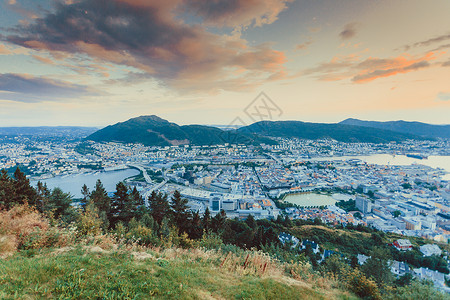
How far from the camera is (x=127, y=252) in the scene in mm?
3115

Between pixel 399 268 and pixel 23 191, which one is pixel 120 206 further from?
pixel 399 268

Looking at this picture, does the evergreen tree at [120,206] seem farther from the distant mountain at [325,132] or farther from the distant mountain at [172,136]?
the distant mountain at [325,132]

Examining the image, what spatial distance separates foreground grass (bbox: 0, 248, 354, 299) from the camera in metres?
1.98

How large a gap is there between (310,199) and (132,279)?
27.9m

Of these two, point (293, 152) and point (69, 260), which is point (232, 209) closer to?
point (69, 260)

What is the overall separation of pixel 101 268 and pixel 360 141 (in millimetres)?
98467

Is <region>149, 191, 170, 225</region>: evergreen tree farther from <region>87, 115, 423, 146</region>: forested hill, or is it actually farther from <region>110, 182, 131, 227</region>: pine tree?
<region>87, 115, 423, 146</region>: forested hill

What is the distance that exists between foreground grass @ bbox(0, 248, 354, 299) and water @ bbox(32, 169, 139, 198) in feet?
89.3

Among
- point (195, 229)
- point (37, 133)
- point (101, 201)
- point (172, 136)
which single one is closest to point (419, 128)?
point (172, 136)

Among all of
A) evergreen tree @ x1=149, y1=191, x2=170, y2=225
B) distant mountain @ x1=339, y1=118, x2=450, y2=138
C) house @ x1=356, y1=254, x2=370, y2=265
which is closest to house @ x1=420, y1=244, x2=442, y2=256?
house @ x1=356, y1=254, x2=370, y2=265

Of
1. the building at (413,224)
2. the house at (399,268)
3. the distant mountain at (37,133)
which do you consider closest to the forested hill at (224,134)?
the distant mountain at (37,133)

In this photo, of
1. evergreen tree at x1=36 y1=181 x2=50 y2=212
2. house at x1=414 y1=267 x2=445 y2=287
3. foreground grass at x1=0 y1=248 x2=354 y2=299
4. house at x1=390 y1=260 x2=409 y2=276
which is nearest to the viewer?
foreground grass at x1=0 y1=248 x2=354 y2=299

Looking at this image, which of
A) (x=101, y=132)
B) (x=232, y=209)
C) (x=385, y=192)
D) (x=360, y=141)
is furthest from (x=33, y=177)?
(x=360, y=141)

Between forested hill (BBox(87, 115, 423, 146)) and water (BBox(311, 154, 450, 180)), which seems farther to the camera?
forested hill (BBox(87, 115, 423, 146))
